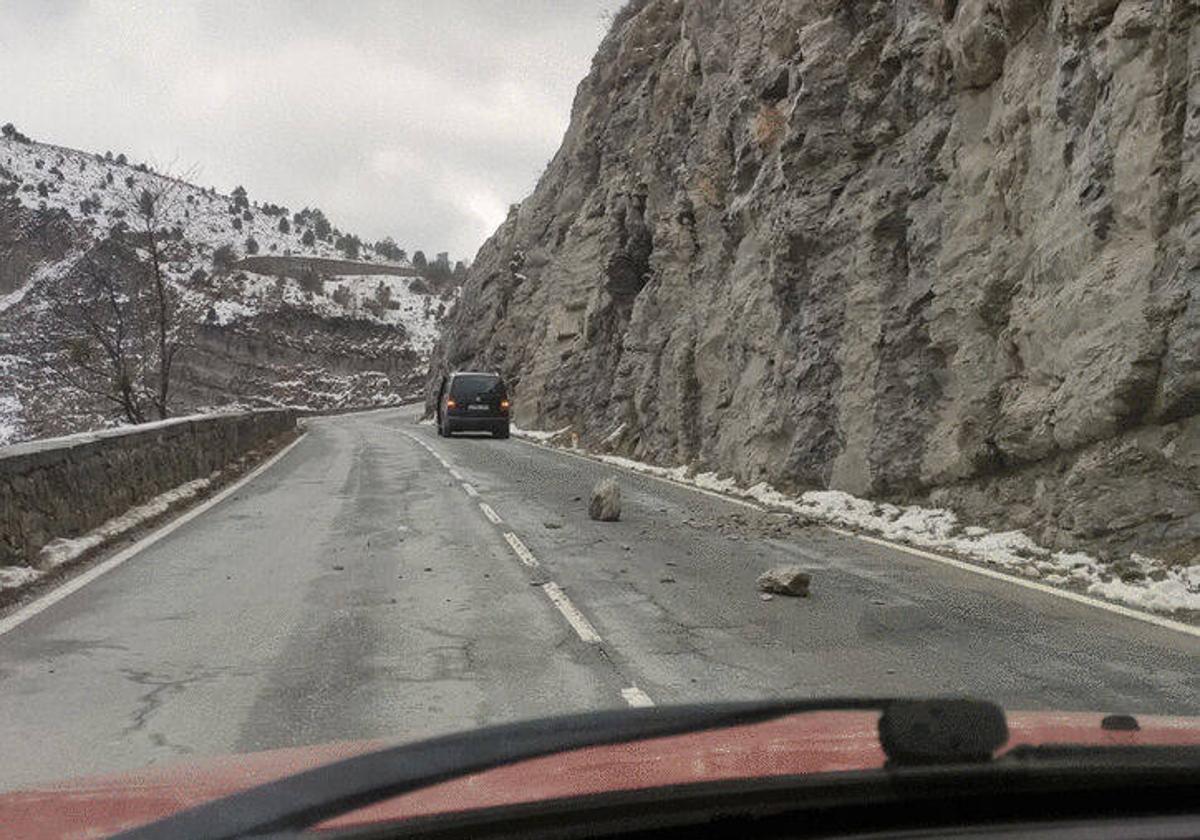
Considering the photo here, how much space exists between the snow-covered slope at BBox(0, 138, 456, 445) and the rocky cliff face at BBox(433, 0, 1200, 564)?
48.2m

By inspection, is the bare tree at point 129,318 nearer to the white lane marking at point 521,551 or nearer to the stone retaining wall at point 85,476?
the stone retaining wall at point 85,476

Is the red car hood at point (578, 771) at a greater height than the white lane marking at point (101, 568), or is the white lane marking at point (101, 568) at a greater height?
the red car hood at point (578, 771)

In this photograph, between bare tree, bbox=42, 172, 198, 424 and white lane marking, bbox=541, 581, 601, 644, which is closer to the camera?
white lane marking, bbox=541, 581, 601, 644

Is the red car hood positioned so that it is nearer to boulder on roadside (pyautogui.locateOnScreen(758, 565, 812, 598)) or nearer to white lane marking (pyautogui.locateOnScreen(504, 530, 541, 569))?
boulder on roadside (pyautogui.locateOnScreen(758, 565, 812, 598))

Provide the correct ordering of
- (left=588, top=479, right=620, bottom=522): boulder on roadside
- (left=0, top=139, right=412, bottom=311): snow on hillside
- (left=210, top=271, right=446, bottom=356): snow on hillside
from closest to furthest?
(left=588, top=479, right=620, bottom=522): boulder on roadside, (left=210, top=271, right=446, bottom=356): snow on hillside, (left=0, top=139, right=412, bottom=311): snow on hillside

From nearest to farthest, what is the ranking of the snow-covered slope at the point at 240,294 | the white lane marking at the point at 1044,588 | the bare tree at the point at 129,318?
the white lane marking at the point at 1044,588 → the bare tree at the point at 129,318 → the snow-covered slope at the point at 240,294

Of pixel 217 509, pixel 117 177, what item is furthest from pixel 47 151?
pixel 217 509

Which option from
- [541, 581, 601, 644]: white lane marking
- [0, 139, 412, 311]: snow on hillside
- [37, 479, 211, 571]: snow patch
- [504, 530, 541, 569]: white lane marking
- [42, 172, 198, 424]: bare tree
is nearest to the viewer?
[541, 581, 601, 644]: white lane marking

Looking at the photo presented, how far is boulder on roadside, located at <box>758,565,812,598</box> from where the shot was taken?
7668 mm

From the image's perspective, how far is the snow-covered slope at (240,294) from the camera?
255ft

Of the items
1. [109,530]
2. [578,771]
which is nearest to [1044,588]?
[578,771]

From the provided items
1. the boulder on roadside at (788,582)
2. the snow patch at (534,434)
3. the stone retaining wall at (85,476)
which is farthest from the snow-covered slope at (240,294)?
the boulder on roadside at (788,582)

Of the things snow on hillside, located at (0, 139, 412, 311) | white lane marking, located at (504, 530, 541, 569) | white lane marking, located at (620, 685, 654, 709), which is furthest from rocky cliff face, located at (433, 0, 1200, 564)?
snow on hillside, located at (0, 139, 412, 311)

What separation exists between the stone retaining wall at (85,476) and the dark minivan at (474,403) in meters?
13.1
